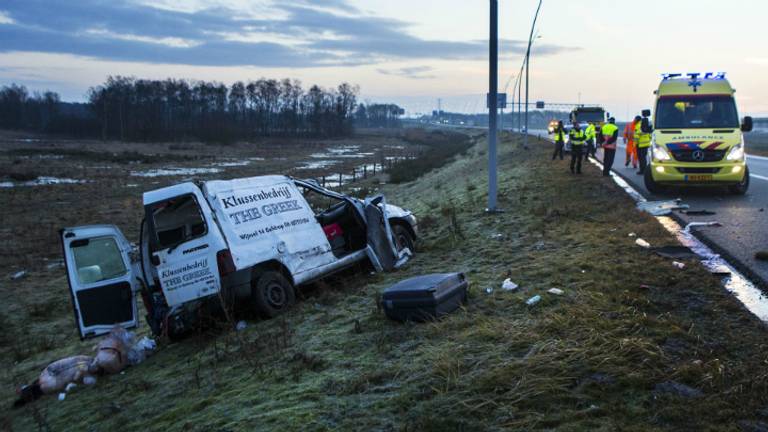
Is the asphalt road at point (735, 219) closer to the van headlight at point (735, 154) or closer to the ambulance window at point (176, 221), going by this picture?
the van headlight at point (735, 154)

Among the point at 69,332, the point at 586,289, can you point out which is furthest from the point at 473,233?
the point at 69,332

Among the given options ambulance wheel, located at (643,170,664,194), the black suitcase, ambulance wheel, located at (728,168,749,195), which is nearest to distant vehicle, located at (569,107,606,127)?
ambulance wheel, located at (643,170,664,194)

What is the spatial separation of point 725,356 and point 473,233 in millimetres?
6812

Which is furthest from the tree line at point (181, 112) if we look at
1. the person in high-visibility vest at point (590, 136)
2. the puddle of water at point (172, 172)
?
the person in high-visibility vest at point (590, 136)

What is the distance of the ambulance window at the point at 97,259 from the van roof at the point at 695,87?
1233 centimetres

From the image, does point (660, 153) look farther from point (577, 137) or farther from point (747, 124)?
point (577, 137)

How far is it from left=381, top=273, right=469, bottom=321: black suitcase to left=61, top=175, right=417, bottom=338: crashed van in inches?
93.0

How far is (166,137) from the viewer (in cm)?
9350

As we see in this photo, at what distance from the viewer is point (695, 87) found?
45.2 ft

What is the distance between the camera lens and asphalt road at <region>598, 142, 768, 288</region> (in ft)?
23.3

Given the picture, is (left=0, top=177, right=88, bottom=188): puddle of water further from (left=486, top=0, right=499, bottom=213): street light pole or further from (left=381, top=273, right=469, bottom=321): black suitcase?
(left=381, top=273, right=469, bottom=321): black suitcase

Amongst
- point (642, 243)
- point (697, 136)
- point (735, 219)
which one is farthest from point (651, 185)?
point (642, 243)

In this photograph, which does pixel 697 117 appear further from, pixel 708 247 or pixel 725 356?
pixel 725 356

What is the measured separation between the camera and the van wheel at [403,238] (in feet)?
32.7
